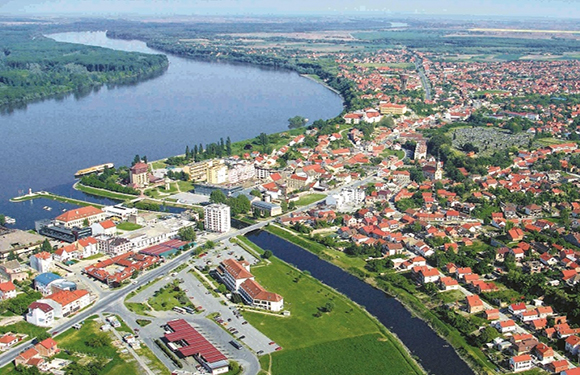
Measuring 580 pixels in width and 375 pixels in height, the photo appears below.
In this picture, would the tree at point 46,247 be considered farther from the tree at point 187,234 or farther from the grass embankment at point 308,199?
the grass embankment at point 308,199

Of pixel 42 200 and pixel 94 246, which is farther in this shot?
pixel 42 200

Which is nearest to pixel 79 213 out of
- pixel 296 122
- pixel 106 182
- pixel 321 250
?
pixel 106 182

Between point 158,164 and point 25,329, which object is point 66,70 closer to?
point 158,164

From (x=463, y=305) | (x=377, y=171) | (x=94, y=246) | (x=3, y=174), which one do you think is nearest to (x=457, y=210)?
(x=377, y=171)

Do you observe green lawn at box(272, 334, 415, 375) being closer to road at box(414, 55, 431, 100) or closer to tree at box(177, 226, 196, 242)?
tree at box(177, 226, 196, 242)

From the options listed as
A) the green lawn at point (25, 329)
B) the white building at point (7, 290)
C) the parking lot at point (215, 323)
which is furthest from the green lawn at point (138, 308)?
the white building at point (7, 290)

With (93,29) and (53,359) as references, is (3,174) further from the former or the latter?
(93,29)
